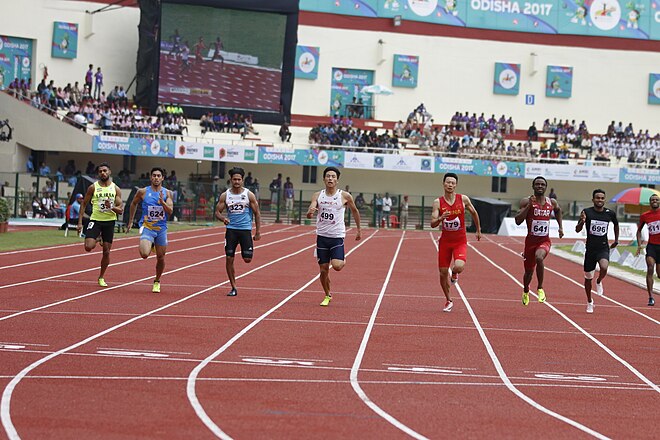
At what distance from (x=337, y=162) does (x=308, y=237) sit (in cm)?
1619

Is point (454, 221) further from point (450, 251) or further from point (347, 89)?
point (347, 89)

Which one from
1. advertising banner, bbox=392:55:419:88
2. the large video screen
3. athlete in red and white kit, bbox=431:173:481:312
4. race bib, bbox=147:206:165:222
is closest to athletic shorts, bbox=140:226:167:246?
race bib, bbox=147:206:165:222

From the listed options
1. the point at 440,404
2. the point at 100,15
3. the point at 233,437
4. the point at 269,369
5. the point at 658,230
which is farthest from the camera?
the point at 100,15

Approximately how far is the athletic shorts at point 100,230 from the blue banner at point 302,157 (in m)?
34.9

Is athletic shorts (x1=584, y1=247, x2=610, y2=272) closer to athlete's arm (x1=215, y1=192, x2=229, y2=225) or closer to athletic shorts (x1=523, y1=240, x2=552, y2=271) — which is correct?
athletic shorts (x1=523, y1=240, x2=552, y2=271)

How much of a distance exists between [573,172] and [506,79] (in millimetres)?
9934

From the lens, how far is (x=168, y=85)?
168 ft

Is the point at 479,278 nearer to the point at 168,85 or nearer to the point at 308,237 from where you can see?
the point at 308,237

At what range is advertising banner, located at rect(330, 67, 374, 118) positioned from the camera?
60750mm

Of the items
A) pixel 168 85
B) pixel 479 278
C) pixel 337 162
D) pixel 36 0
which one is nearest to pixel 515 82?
pixel 337 162

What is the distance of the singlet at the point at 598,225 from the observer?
15.9 meters

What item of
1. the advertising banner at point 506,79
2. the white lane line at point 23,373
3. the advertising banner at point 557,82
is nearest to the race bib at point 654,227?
the white lane line at point 23,373

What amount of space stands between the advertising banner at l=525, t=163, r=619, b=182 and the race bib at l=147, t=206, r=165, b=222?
1628 inches

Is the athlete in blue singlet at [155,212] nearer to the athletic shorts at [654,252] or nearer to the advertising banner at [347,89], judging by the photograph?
the athletic shorts at [654,252]
